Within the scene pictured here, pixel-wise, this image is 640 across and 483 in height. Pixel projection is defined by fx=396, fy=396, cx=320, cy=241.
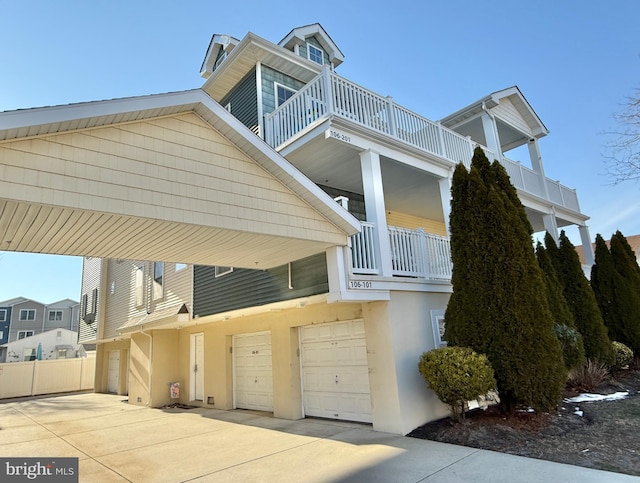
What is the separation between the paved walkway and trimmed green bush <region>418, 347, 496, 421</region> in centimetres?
83

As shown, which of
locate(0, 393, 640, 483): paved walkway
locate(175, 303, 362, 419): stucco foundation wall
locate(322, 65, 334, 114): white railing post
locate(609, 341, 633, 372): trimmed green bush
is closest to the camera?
locate(0, 393, 640, 483): paved walkway

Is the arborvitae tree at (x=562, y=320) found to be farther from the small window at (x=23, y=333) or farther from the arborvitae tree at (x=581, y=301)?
the small window at (x=23, y=333)

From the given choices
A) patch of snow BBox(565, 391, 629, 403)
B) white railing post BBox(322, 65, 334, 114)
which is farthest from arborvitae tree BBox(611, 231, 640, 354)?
white railing post BBox(322, 65, 334, 114)

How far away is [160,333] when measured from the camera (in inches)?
553

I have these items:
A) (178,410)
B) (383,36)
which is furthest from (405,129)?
(178,410)

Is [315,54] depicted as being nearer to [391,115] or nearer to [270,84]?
[270,84]

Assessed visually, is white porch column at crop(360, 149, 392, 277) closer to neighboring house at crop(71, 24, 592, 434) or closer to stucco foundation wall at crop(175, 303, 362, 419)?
neighboring house at crop(71, 24, 592, 434)

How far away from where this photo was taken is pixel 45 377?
69.1 feet

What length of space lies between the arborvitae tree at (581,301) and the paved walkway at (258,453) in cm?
663

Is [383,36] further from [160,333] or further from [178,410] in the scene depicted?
[178,410]

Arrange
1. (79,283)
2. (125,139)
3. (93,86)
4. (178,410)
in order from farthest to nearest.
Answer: (79,283) < (178,410) < (93,86) < (125,139)

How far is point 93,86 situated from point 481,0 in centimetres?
1164

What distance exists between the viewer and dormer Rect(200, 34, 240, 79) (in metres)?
13.8

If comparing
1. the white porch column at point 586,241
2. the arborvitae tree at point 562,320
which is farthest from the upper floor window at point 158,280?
Answer: the white porch column at point 586,241
